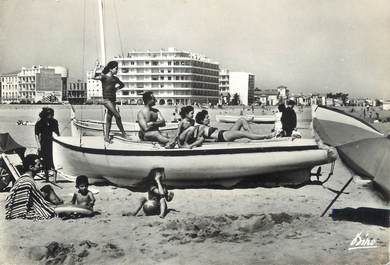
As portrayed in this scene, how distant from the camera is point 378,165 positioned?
4.40 m

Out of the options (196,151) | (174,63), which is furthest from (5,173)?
(174,63)

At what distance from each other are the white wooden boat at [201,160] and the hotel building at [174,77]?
2689 cm

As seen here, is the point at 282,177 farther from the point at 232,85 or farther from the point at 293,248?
the point at 232,85

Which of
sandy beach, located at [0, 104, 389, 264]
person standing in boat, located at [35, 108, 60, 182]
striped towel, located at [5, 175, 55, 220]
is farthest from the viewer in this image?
person standing in boat, located at [35, 108, 60, 182]

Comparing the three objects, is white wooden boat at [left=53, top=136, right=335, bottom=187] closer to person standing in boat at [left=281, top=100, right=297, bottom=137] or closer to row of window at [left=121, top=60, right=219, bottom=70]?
person standing in boat at [left=281, top=100, right=297, bottom=137]

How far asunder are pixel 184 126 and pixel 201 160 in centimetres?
68

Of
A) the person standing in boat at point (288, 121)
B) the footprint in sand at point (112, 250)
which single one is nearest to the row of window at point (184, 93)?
the person standing in boat at point (288, 121)

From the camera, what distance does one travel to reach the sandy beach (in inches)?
165

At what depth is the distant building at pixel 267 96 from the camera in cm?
10419

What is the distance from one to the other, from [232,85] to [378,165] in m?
83.8

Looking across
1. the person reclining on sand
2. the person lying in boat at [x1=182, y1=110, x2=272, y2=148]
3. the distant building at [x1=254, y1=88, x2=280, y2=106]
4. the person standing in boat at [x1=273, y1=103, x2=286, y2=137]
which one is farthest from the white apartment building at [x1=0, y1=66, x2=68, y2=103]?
the distant building at [x1=254, y1=88, x2=280, y2=106]

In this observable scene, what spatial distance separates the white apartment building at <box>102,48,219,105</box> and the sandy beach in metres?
28.2

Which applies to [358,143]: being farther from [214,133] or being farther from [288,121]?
[288,121]

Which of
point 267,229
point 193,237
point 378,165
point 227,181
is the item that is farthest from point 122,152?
point 378,165
